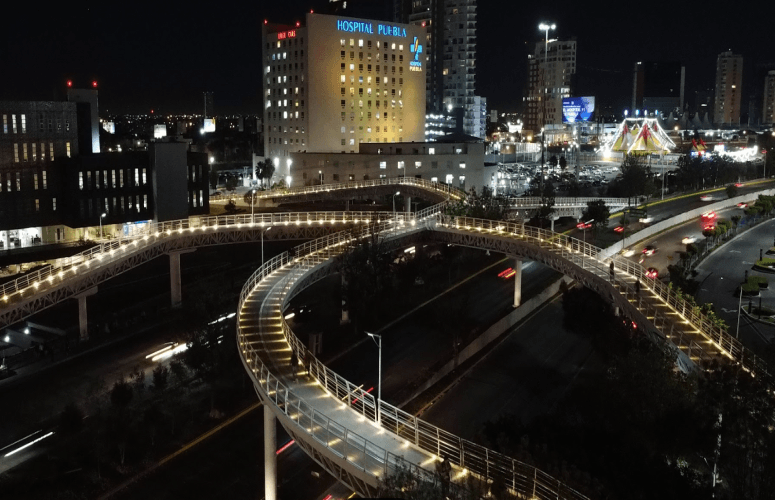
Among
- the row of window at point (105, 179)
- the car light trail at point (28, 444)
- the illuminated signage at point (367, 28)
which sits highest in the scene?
the illuminated signage at point (367, 28)

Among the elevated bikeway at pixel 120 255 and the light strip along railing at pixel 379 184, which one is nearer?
the elevated bikeway at pixel 120 255

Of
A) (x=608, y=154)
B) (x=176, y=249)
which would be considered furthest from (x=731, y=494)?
(x=608, y=154)

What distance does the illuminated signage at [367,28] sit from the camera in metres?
118

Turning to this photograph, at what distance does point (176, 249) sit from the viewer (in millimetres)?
50188

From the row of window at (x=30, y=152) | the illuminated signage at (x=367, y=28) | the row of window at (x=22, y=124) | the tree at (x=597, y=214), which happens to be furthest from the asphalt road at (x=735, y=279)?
the illuminated signage at (x=367, y=28)

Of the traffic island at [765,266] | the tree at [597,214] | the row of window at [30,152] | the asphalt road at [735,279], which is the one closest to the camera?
the asphalt road at [735,279]

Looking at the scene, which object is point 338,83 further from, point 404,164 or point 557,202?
point 557,202

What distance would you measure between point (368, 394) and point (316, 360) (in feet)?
11.4

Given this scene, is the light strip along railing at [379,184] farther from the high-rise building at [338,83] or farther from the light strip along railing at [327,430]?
the light strip along railing at [327,430]

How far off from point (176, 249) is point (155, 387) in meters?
15.8

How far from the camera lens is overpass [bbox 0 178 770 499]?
853 inches

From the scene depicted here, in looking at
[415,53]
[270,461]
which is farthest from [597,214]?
[415,53]

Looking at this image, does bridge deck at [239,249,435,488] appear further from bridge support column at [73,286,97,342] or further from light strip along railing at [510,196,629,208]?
light strip along railing at [510,196,629,208]

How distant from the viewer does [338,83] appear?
11900 centimetres
